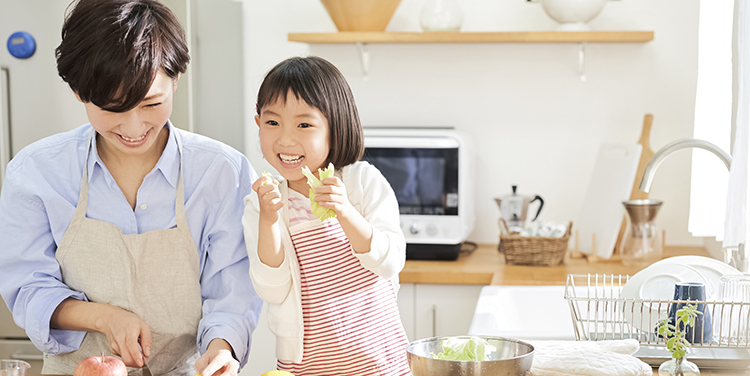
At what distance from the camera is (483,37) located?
2223 millimetres

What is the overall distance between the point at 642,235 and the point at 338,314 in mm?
1243

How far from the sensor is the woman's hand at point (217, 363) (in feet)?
3.05

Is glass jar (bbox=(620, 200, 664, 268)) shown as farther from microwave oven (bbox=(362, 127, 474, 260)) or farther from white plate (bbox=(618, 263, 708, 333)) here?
white plate (bbox=(618, 263, 708, 333))

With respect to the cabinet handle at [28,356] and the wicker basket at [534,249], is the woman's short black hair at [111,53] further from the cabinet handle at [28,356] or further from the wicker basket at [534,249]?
the cabinet handle at [28,356]

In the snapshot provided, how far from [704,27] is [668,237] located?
0.81 metres

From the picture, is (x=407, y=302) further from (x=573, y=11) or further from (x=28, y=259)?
(x=28, y=259)

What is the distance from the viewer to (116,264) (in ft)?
3.63

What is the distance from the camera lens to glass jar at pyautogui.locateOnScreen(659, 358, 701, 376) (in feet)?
2.91

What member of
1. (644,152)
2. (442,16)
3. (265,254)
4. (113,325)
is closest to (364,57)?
(442,16)

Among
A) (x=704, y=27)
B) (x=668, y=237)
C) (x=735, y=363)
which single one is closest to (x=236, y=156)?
(x=735, y=363)

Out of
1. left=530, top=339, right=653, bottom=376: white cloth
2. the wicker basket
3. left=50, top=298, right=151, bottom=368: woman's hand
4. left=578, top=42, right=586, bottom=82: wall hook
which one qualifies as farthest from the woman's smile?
left=578, top=42, right=586, bottom=82: wall hook

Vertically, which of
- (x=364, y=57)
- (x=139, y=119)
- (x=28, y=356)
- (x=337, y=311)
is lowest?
(x=28, y=356)

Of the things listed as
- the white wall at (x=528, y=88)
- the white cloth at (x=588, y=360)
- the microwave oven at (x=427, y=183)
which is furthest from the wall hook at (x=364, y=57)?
the white cloth at (x=588, y=360)

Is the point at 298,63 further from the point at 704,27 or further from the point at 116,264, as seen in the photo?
the point at 704,27
